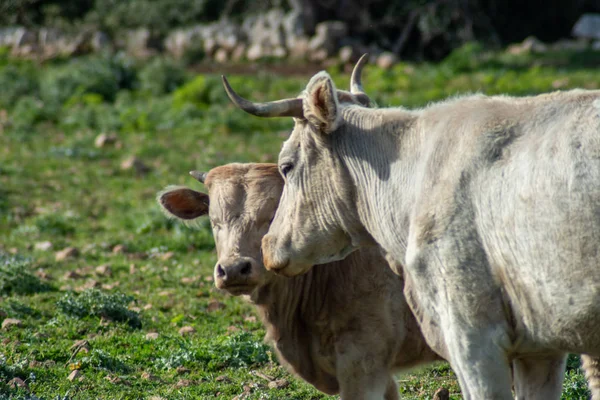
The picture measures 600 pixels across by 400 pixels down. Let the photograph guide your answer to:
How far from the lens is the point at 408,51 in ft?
89.8

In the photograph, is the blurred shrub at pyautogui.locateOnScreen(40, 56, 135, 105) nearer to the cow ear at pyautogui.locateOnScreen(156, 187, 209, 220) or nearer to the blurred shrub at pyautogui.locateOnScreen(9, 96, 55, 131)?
the blurred shrub at pyautogui.locateOnScreen(9, 96, 55, 131)

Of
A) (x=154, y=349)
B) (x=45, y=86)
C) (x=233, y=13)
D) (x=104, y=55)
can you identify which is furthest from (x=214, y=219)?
(x=233, y=13)

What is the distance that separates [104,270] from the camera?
10359mm

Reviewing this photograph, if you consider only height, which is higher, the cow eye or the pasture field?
the cow eye

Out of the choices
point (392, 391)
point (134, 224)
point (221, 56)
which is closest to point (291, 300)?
point (392, 391)

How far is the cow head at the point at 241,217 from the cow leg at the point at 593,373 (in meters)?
2.05

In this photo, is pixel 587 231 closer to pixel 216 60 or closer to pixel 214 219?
pixel 214 219

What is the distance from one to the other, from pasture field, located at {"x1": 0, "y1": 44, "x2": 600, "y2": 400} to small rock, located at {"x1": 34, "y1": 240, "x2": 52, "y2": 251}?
2 centimetres

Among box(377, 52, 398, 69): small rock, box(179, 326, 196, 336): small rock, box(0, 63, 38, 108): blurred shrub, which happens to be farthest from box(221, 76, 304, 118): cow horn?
box(377, 52, 398, 69): small rock

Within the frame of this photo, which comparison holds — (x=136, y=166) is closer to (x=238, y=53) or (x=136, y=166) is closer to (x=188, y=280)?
(x=188, y=280)

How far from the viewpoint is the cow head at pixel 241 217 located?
590cm

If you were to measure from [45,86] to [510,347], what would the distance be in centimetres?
1835

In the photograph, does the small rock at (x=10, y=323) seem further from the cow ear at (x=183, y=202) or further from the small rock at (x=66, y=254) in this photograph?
the small rock at (x=66, y=254)

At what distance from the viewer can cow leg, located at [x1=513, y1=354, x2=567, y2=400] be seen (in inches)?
211
